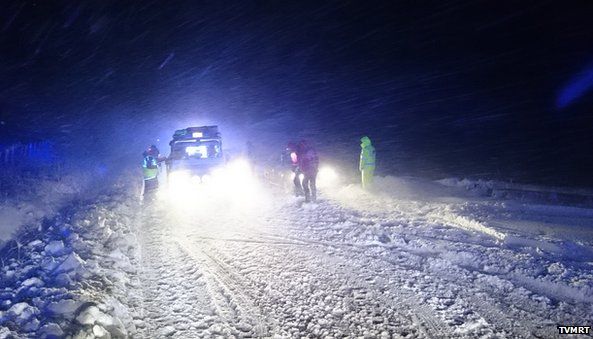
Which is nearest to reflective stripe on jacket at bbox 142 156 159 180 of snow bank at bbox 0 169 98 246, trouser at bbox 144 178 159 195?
trouser at bbox 144 178 159 195

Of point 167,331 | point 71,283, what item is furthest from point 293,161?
point 167,331

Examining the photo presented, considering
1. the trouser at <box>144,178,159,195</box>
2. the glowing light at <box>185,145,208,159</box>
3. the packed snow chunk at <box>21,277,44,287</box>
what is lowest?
the packed snow chunk at <box>21,277,44,287</box>

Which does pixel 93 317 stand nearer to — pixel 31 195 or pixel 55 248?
pixel 55 248

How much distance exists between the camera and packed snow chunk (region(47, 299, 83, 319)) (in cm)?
389

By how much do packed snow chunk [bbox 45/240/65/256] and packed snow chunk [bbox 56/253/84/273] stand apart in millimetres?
884

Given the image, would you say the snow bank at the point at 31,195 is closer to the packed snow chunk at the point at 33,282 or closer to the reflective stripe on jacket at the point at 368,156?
the packed snow chunk at the point at 33,282

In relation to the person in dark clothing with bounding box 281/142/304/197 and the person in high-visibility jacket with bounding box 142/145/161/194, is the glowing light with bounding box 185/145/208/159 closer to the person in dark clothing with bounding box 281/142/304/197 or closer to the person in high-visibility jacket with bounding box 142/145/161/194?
the person in high-visibility jacket with bounding box 142/145/161/194

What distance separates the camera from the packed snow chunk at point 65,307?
12.8ft

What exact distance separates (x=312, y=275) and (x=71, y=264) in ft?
12.7

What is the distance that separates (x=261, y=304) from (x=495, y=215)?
655 centimetres

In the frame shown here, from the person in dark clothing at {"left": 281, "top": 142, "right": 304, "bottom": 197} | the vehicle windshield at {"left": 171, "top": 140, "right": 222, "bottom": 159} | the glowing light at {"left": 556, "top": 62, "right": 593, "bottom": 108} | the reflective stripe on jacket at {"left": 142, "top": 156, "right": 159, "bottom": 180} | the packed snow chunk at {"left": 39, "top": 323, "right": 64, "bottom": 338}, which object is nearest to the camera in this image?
the packed snow chunk at {"left": 39, "top": 323, "right": 64, "bottom": 338}

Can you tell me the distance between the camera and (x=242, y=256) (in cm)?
629

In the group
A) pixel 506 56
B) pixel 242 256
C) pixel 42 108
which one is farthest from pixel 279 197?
pixel 506 56

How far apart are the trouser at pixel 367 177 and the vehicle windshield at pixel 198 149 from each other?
5982mm
